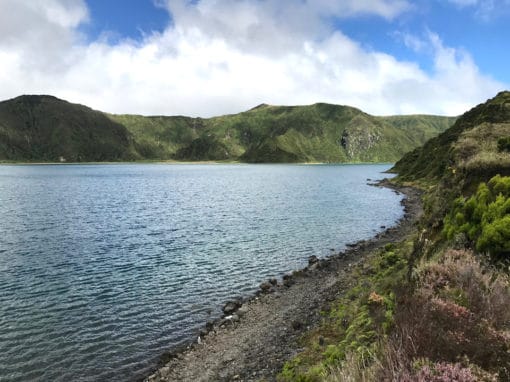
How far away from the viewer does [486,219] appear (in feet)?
48.0

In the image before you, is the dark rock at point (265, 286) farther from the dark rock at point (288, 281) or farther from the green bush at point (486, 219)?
the green bush at point (486, 219)

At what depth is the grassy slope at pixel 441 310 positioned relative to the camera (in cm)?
643

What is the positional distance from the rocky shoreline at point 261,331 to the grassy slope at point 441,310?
1.35 metres

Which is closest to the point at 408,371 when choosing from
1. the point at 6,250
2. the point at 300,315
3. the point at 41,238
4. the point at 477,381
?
the point at 477,381

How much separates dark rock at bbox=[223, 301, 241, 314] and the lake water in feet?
3.33

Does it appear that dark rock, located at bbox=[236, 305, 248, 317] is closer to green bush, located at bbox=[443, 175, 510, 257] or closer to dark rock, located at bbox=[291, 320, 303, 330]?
dark rock, located at bbox=[291, 320, 303, 330]

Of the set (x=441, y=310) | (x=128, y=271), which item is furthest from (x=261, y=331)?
(x=128, y=271)

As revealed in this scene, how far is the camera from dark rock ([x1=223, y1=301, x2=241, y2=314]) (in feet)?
85.0

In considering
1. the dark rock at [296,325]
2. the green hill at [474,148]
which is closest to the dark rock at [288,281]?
the dark rock at [296,325]

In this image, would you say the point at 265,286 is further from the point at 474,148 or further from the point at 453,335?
the point at 453,335

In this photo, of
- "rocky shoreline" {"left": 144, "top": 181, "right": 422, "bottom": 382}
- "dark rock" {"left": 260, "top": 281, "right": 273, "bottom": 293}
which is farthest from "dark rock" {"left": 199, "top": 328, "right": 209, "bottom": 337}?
"dark rock" {"left": 260, "top": 281, "right": 273, "bottom": 293}

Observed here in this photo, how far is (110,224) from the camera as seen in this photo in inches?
2302

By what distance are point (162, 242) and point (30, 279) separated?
54.1 ft

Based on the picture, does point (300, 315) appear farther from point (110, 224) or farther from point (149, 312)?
point (110, 224)
